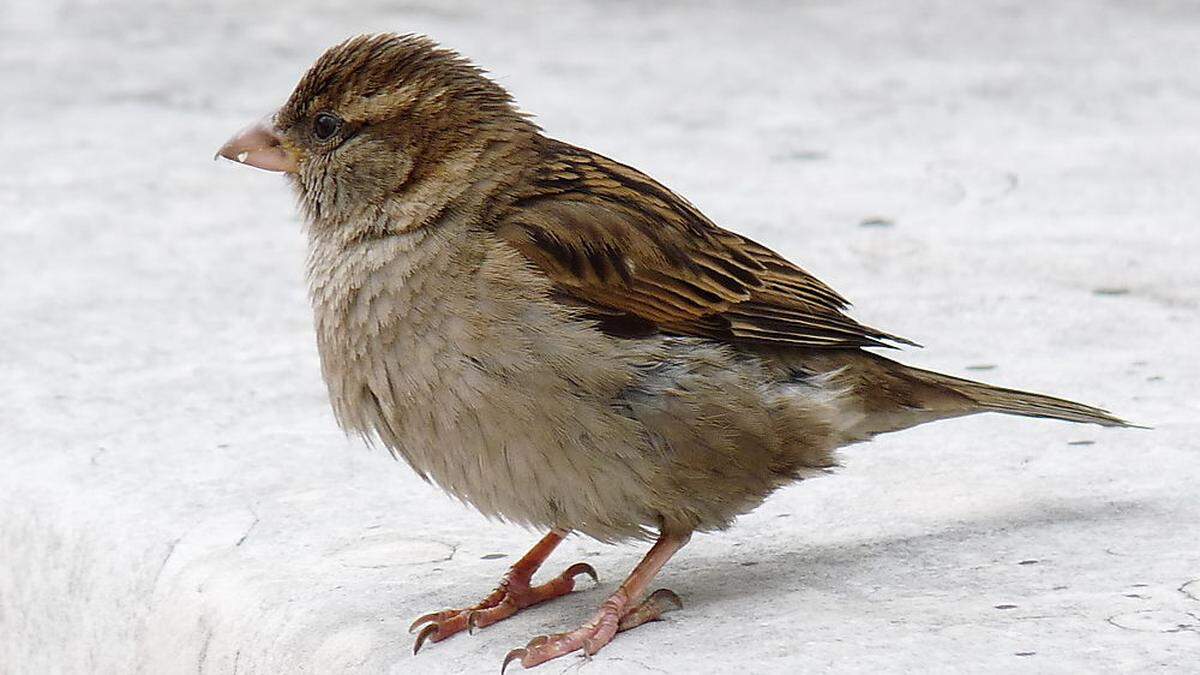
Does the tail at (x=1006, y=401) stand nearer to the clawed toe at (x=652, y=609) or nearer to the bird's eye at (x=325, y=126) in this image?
the clawed toe at (x=652, y=609)

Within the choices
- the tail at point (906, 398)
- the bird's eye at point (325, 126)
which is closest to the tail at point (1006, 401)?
the tail at point (906, 398)

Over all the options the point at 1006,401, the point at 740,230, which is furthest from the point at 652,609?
the point at 740,230

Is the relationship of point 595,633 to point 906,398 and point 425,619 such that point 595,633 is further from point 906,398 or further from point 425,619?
point 906,398

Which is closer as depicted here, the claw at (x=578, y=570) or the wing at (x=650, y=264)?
the wing at (x=650, y=264)

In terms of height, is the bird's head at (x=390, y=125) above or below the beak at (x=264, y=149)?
above

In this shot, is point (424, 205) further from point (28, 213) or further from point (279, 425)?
point (28, 213)

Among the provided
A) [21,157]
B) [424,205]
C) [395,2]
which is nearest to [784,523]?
[424,205]
